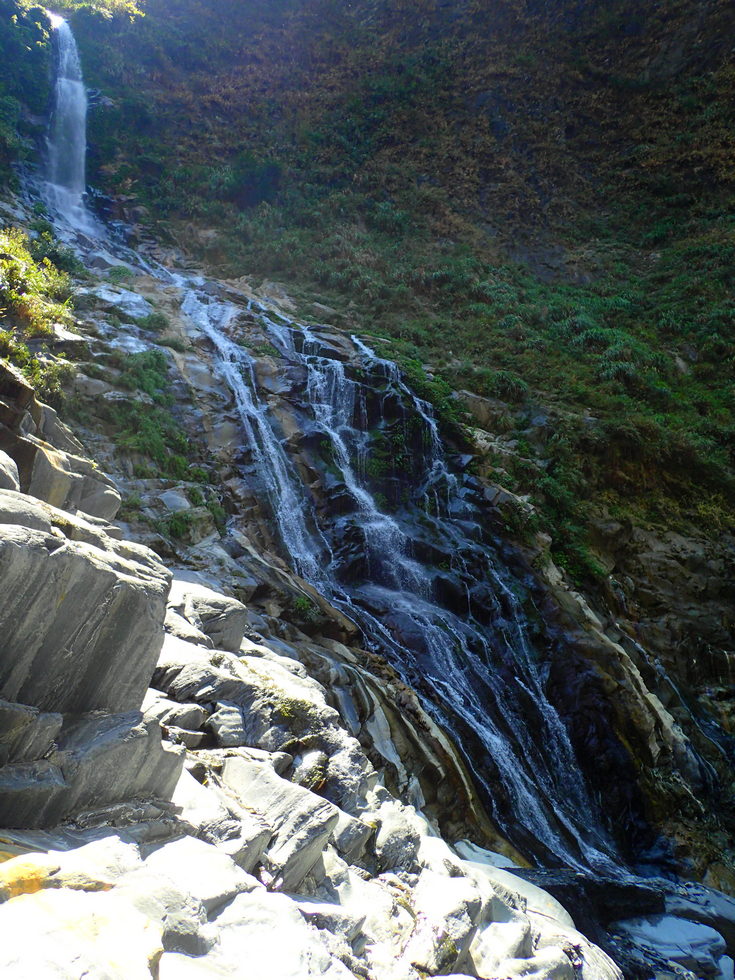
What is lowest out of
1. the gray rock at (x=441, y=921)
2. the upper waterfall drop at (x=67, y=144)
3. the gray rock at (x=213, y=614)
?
the gray rock at (x=441, y=921)

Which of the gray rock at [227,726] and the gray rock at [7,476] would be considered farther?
the gray rock at [227,726]

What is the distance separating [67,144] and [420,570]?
92.8 feet

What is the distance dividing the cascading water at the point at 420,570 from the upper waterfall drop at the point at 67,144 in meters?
10.7

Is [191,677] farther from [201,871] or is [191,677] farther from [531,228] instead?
[531,228]

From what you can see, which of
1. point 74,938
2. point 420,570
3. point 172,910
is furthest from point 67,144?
point 74,938

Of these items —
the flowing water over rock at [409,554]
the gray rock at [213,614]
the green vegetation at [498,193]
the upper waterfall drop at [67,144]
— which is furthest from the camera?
the upper waterfall drop at [67,144]

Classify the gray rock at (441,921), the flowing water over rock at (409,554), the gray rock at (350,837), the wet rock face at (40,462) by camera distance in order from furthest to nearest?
the flowing water over rock at (409,554)
the wet rock face at (40,462)
the gray rock at (350,837)
the gray rock at (441,921)

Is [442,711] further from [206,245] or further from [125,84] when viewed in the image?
[125,84]

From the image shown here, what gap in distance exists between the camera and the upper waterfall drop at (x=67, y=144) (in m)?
25.9

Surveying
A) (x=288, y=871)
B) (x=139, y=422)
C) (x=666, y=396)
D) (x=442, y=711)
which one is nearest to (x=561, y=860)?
(x=442, y=711)

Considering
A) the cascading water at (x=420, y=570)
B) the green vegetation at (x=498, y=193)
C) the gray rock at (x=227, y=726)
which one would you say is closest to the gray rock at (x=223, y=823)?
the gray rock at (x=227, y=726)

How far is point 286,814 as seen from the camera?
4.43 m

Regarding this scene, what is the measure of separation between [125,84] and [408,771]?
38.3m

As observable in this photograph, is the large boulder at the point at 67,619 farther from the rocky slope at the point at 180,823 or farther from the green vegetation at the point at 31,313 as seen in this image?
the green vegetation at the point at 31,313
